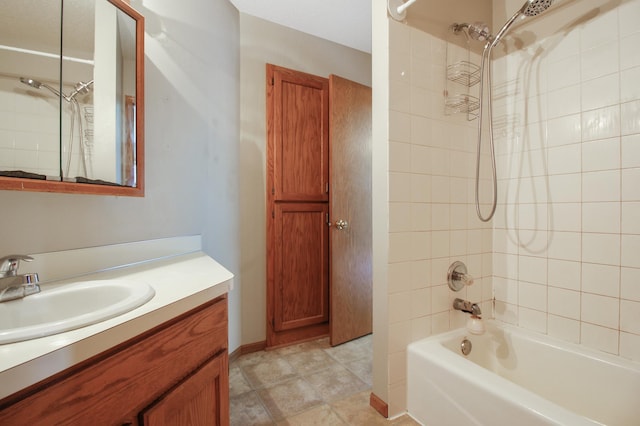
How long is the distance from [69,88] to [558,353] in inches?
92.4

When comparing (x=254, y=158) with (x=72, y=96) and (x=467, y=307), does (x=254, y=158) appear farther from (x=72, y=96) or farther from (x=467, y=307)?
(x=467, y=307)

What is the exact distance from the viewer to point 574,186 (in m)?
1.34

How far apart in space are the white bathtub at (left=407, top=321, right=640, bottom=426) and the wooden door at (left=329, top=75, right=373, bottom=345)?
816 millimetres

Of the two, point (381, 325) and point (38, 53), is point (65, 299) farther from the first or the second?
point (381, 325)

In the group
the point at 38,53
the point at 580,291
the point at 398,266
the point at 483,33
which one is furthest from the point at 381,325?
the point at 38,53

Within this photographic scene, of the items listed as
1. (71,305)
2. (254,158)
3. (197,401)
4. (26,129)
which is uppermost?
(254,158)

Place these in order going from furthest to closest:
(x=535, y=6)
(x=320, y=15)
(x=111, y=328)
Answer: (x=320, y=15) → (x=535, y=6) → (x=111, y=328)

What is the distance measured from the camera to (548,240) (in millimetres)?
1438

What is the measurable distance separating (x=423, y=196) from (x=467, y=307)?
638mm

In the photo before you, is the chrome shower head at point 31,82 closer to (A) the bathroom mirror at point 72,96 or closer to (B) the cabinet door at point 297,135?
(A) the bathroom mirror at point 72,96

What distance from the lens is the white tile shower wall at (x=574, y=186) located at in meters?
1.19

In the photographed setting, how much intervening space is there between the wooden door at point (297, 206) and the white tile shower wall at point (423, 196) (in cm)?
93

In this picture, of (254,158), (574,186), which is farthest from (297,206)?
(574,186)

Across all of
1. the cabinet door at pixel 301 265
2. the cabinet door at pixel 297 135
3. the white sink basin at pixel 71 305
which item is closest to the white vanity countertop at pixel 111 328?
the white sink basin at pixel 71 305
